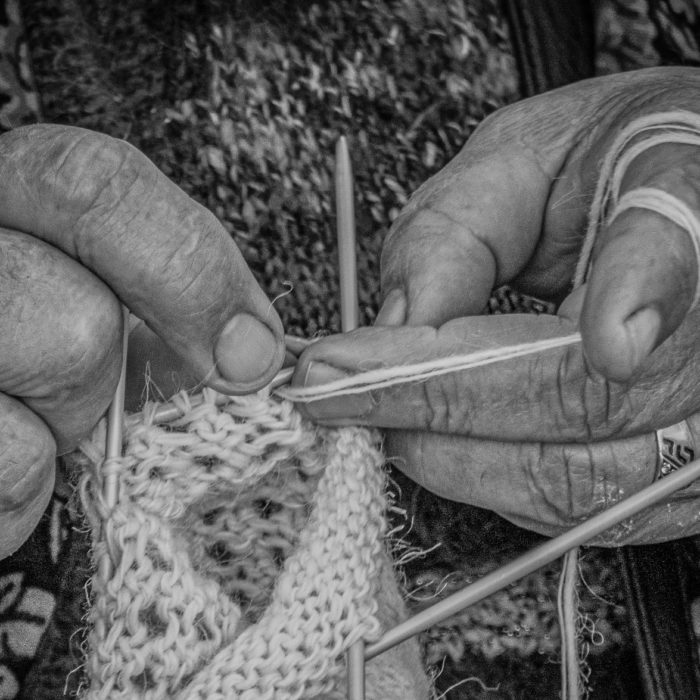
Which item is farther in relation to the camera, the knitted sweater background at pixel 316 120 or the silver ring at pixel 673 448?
the knitted sweater background at pixel 316 120

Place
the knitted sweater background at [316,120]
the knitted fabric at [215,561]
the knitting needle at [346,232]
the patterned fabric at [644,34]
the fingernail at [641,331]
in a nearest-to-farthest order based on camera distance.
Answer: the fingernail at [641,331], the knitted fabric at [215,561], the knitting needle at [346,232], the knitted sweater background at [316,120], the patterned fabric at [644,34]

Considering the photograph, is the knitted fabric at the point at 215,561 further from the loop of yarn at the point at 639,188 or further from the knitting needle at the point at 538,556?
the loop of yarn at the point at 639,188

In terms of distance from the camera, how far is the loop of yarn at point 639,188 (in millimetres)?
537

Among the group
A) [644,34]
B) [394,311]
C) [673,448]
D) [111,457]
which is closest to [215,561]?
[111,457]

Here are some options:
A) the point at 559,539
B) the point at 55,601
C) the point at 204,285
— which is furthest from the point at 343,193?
the point at 55,601

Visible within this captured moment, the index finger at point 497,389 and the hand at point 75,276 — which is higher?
the hand at point 75,276

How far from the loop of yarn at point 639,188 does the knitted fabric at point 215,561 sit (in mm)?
274

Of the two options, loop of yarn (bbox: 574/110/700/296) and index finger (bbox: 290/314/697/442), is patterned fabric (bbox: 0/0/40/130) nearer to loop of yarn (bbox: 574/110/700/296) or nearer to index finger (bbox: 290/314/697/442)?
index finger (bbox: 290/314/697/442)

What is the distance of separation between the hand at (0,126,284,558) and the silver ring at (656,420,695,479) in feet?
1.29

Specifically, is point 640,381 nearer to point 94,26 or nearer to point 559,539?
point 559,539

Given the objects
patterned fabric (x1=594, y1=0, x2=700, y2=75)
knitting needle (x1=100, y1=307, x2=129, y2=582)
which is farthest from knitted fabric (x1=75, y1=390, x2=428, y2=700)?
patterned fabric (x1=594, y1=0, x2=700, y2=75)

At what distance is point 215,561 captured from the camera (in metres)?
0.73

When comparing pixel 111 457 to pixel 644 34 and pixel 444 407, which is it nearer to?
pixel 444 407

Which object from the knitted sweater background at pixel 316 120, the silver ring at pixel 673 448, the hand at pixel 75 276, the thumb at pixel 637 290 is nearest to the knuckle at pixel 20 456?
the hand at pixel 75 276
